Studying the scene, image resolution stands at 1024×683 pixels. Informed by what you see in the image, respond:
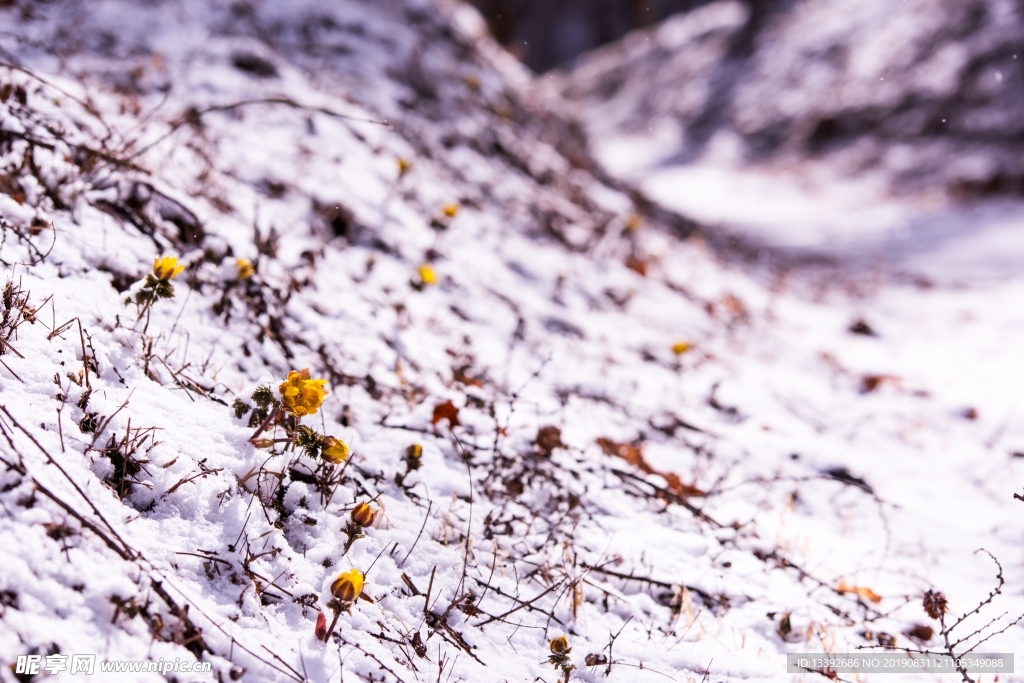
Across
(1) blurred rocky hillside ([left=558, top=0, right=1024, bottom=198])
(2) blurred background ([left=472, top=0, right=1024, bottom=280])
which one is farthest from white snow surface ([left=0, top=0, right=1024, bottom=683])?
(1) blurred rocky hillside ([left=558, top=0, right=1024, bottom=198])

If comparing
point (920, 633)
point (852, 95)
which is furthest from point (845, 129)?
point (920, 633)

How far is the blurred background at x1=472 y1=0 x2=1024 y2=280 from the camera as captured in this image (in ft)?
30.4

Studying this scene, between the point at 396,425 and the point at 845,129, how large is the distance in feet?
50.8

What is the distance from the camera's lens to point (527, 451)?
2.39 meters

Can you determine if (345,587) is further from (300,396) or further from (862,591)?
(862,591)

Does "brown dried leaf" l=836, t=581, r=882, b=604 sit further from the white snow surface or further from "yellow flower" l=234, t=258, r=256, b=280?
"yellow flower" l=234, t=258, r=256, b=280

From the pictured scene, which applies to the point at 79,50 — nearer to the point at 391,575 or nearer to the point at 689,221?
the point at 391,575

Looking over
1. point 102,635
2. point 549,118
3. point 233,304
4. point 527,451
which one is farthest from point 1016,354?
point 549,118

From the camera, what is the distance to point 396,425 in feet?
7.46

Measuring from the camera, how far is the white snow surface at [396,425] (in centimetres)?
141

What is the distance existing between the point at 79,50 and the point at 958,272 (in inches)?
348

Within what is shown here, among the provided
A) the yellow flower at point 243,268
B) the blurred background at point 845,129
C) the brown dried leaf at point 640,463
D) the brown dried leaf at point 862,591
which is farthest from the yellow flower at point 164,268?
the blurred background at point 845,129

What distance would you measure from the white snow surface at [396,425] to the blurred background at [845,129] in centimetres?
521

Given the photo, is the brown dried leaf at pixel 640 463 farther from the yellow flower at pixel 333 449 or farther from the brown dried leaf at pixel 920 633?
the yellow flower at pixel 333 449
